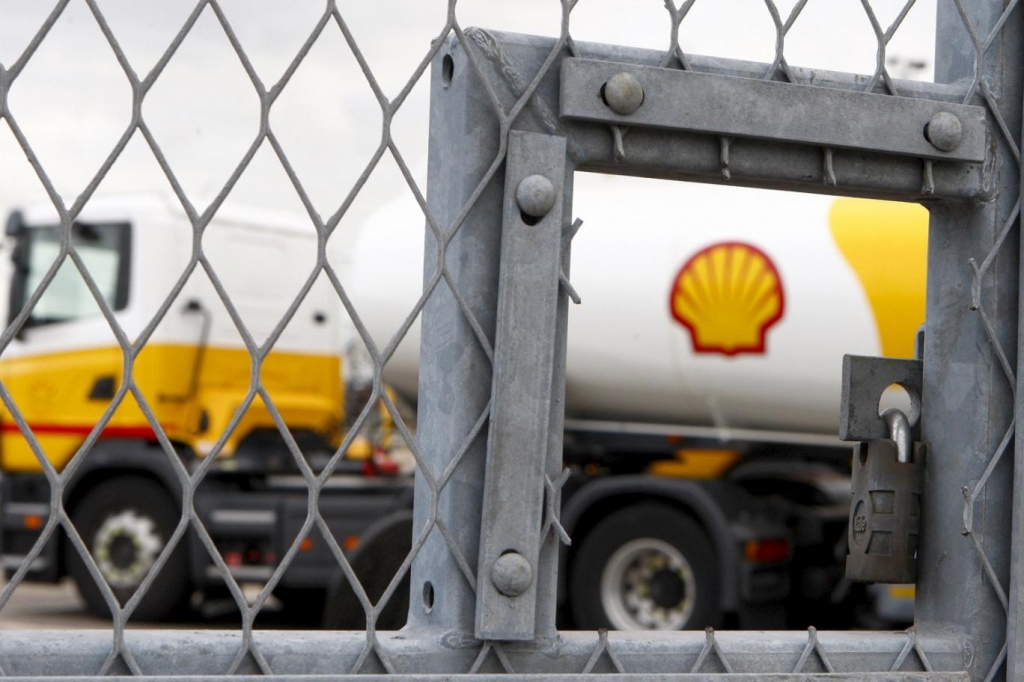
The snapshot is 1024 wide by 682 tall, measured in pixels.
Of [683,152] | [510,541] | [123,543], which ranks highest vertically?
[683,152]

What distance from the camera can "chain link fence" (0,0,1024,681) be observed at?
1.15 meters

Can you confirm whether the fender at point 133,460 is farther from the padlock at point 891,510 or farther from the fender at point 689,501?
the padlock at point 891,510

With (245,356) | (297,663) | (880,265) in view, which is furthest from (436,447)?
(245,356)

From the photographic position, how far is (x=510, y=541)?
3.92 ft

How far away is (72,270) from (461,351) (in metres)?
6.59

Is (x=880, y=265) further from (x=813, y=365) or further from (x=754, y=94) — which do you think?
(x=754, y=94)

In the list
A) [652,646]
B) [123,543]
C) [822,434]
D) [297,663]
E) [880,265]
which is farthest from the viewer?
[123,543]

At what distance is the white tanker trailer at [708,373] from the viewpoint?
230 inches

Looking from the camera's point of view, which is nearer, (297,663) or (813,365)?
(297,663)

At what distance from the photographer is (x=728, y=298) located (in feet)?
19.7

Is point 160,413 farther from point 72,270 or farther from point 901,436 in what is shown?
point 901,436

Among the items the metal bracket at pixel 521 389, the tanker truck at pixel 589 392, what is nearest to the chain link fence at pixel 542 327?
the metal bracket at pixel 521 389

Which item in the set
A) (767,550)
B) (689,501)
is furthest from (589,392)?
(767,550)

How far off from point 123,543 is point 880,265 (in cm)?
476
